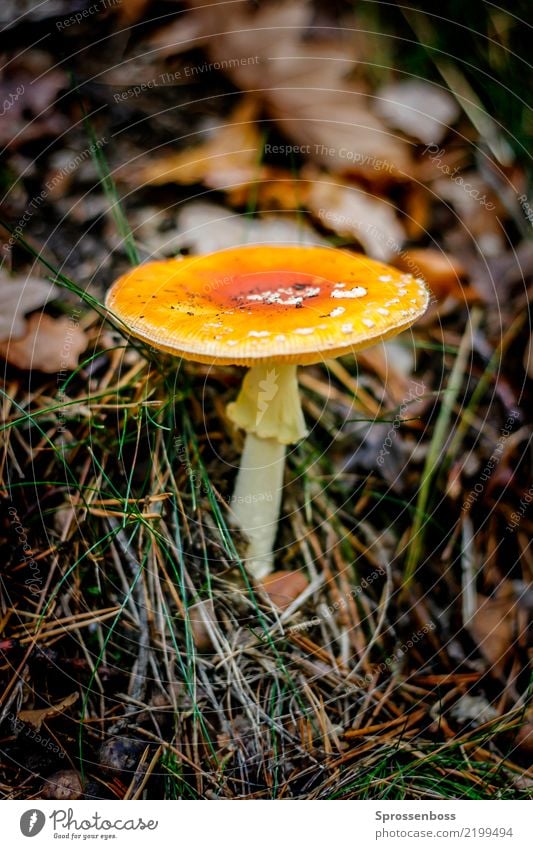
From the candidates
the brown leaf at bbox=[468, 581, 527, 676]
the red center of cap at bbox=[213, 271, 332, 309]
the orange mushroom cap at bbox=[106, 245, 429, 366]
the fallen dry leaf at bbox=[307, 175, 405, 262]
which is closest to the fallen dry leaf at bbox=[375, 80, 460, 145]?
the fallen dry leaf at bbox=[307, 175, 405, 262]

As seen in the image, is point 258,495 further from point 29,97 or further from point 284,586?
point 29,97

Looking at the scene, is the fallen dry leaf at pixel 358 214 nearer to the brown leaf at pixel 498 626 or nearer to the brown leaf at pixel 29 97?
the brown leaf at pixel 29 97

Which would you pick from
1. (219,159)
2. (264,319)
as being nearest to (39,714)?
(264,319)

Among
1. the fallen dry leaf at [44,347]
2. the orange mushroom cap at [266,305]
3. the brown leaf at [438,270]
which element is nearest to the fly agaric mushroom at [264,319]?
the orange mushroom cap at [266,305]

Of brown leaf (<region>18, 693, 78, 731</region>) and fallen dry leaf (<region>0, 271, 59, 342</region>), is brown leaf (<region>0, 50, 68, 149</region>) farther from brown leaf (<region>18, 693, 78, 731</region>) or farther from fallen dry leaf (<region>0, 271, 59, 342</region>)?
brown leaf (<region>18, 693, 78, 731</region>)
